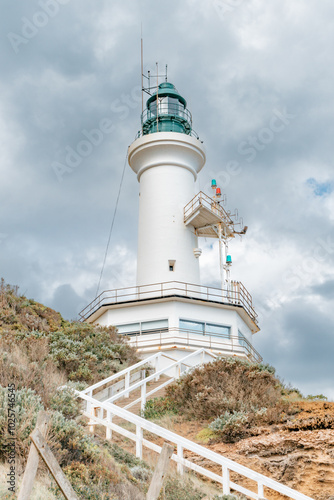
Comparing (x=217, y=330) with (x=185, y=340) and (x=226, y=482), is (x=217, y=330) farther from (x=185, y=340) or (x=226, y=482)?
(x=226, y=482)

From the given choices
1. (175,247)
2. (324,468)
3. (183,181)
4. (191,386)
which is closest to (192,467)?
(324,468)

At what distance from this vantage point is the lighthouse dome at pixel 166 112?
3061 cm

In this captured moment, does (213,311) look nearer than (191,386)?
No

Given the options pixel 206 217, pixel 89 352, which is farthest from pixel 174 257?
pixel 89 352

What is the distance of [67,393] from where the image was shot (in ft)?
35.0

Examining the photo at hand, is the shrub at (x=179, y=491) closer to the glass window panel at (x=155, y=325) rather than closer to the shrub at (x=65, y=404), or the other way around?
the shrub at (x=65, y=404)

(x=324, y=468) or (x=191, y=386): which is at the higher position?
(x=191, y=386)

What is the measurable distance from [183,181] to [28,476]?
24356 millimetres

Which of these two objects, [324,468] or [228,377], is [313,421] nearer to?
[324,468]

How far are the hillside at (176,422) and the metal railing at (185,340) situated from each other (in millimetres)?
4252

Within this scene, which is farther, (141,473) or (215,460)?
(141,473)

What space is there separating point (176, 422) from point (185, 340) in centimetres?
1001

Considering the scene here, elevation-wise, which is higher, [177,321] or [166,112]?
[166,112]

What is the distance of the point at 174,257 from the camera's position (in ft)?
87.9
